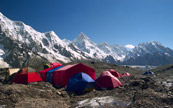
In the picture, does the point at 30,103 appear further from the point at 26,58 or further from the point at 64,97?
the point at 26,58

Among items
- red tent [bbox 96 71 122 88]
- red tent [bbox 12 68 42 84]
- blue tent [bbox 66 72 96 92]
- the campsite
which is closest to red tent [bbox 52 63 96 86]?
the campsite

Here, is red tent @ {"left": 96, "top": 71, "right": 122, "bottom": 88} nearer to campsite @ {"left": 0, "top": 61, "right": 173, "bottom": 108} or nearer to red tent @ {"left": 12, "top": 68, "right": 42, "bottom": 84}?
campsite @ {"left": 0, "top": 61, "right": 173, "bottom": 108}

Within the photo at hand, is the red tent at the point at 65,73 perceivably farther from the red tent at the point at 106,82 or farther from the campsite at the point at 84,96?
the red tent at the point at 106,82

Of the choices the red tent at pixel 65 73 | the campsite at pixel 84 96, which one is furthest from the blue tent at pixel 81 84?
the red tent at pixel 65 73

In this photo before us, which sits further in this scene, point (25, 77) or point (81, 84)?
point (25, 77)

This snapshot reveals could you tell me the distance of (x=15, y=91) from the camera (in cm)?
1054

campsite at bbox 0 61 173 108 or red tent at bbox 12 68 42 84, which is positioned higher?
red tent at bbox 12 68 42 84

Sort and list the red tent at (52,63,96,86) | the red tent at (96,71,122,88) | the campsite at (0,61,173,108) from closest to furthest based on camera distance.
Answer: the campsite at (0,61,173,108), the red tent at (96,71,122,88), the red tent at (52,63,96,86)

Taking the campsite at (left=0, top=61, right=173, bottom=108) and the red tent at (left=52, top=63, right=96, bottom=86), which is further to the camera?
the red tent at (left=52, top=63, right=96, bottom=86)

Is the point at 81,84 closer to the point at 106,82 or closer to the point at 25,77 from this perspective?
the point at 106,82

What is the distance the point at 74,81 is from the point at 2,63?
543 ft

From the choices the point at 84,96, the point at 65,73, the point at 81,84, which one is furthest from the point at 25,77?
the point at 84,96

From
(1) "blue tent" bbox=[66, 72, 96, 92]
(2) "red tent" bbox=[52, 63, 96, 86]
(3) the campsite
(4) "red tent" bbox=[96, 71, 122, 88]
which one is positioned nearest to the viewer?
(3) the campsite

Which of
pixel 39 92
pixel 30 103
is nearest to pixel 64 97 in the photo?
pixel 39 92
